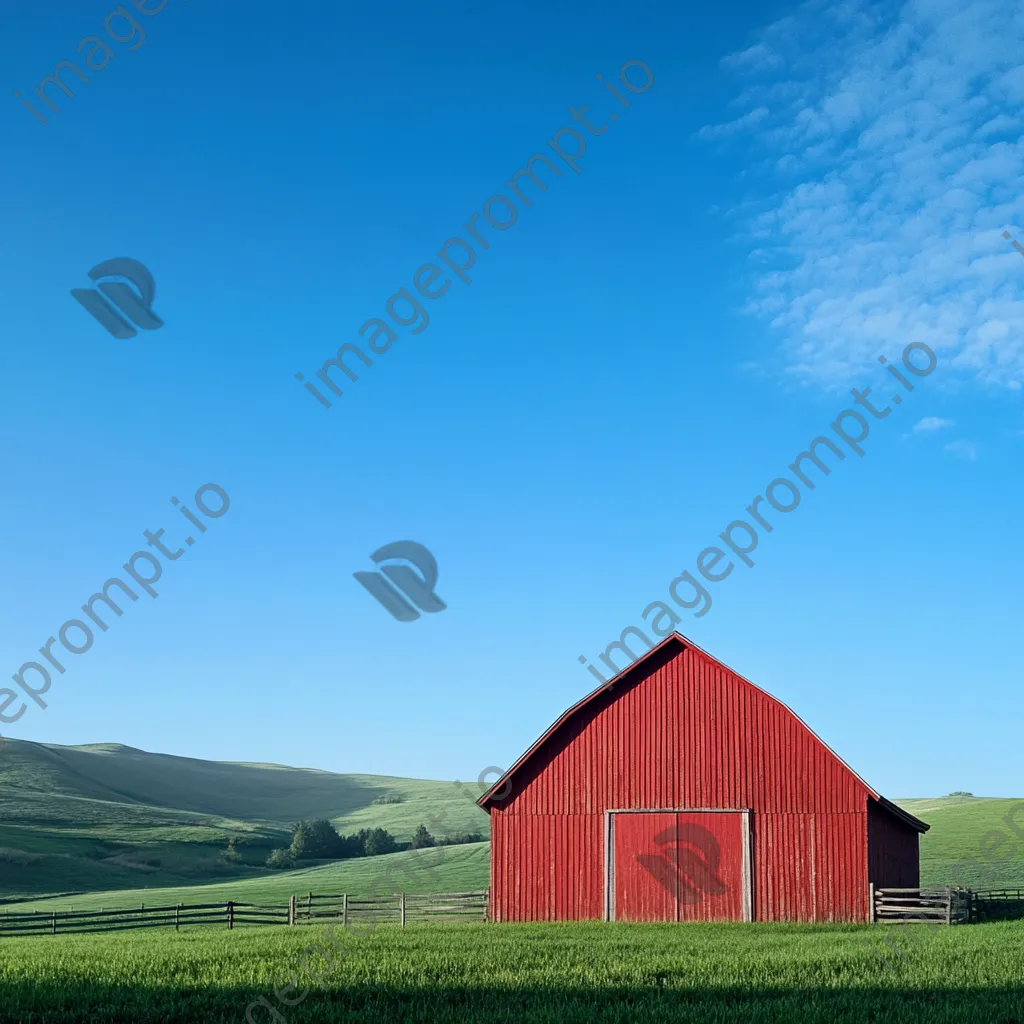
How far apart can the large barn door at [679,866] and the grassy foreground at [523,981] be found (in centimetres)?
755

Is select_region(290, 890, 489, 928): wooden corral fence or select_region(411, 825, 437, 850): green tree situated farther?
select_region(411, 825, 437, 850): green tree

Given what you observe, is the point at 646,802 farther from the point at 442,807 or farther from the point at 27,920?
the point at 442,807

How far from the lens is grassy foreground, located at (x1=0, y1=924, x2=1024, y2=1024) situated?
14.7m

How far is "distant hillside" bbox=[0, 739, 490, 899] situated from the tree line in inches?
117

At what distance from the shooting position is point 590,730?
34906 mm

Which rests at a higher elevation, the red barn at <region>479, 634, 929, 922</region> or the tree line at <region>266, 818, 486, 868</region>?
the red barn at <region>479, 634, 929, 922</region>

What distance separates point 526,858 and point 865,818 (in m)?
9.74

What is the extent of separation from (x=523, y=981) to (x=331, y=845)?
83934mm

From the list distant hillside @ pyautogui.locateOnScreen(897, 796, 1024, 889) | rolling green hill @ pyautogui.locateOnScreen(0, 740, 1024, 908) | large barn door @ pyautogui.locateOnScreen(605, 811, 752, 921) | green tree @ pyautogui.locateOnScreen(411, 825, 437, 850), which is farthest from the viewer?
green tree @ pyautogui.locateOnScreen(411, 825, 437, 850)

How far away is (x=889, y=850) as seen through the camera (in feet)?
120

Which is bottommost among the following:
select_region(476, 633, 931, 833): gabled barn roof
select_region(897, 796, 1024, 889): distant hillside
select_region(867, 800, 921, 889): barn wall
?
select_region(897, 796, 1024, 889): distant hillside

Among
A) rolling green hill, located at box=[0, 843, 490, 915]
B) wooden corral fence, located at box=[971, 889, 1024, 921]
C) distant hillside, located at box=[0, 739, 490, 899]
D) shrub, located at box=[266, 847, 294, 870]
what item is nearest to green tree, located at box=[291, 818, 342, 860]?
shrub, located at box=[266, 847, 294, 870]

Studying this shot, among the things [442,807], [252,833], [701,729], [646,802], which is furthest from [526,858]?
[442,807]

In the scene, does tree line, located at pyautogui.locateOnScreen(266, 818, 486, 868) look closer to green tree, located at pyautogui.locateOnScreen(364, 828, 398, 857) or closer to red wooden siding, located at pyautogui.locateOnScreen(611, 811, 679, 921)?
green tree, located at pyautogui.locateOnScreen(364, 828, 398, 857)
